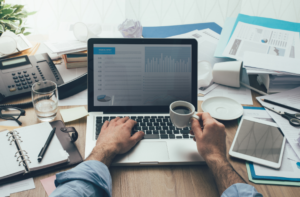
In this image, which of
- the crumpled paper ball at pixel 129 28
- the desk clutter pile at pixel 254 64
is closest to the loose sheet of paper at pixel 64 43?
the desk clutter pile at pixel 254 64

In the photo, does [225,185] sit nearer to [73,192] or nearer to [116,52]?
[73,192]

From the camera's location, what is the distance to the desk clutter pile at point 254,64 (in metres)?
0.74

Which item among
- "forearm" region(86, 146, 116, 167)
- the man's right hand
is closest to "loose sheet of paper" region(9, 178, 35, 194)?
"forearm" region(86, 146, 116, 167)

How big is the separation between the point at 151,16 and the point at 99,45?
1629mm

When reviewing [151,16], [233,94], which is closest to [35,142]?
[233,94]

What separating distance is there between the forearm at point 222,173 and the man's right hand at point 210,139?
11 millimetres

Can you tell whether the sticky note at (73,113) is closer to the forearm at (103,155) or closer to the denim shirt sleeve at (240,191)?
the forearm at (103,155)

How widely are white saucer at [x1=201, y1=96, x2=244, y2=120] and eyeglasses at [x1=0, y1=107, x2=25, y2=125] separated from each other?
2.25ft

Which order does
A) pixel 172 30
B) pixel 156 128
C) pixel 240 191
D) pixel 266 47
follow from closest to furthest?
pixel 240 191 < pixel 156 128 < pixel 266 47 < pixel 172 30

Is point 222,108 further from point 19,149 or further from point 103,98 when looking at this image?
point 19,149

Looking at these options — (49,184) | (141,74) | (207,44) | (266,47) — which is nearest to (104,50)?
(141,74)

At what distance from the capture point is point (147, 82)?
2.93 feet

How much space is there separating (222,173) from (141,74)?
0.44 metres

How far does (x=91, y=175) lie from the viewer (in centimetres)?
62
